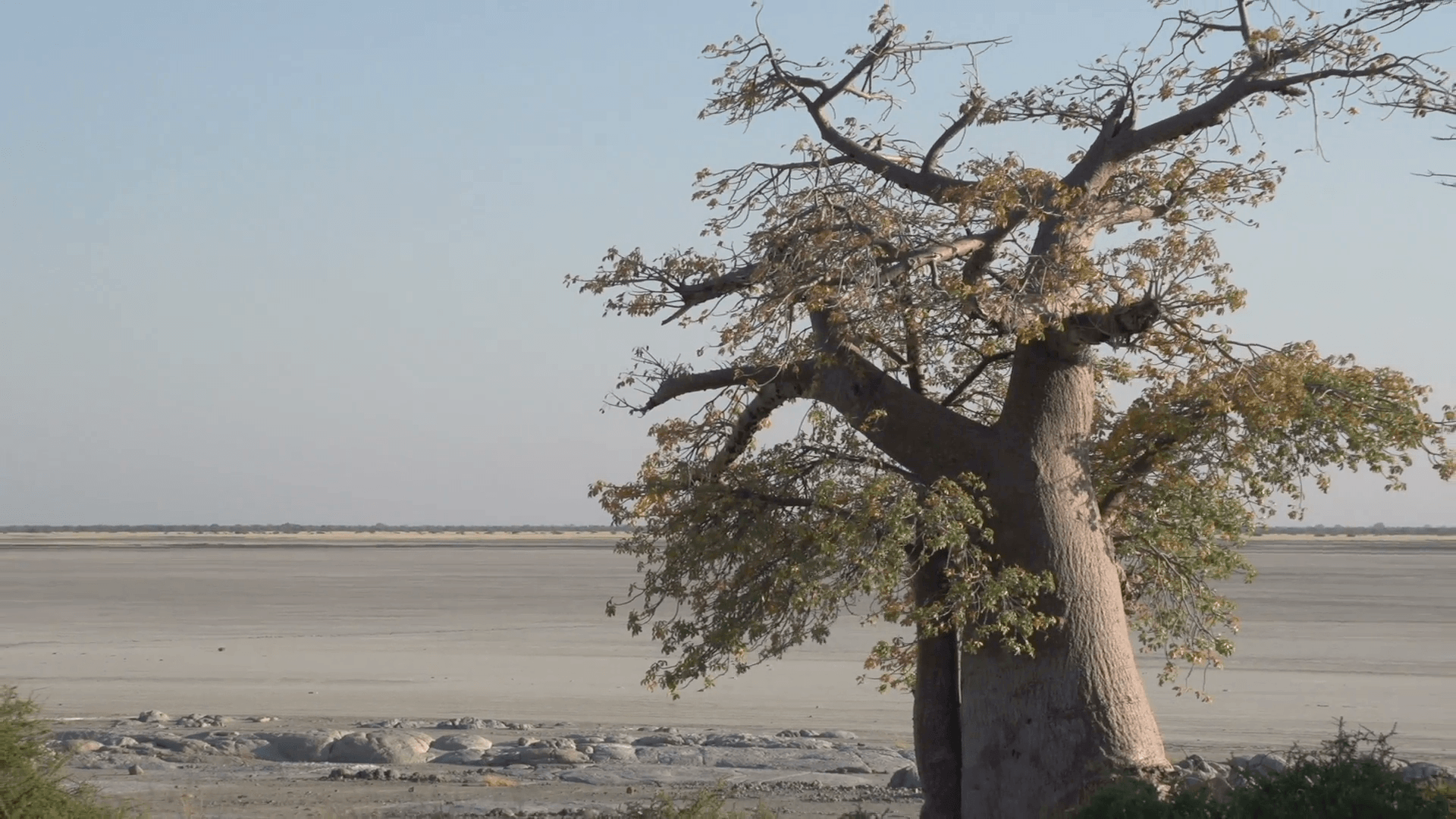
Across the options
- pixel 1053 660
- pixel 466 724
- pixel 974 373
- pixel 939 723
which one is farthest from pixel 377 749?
pixel 1053 660

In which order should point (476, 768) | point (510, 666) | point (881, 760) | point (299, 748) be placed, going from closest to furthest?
point (476, 768), point (881, 760), point (299, 748), point (510, 666)

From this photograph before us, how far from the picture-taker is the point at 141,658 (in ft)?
95.6

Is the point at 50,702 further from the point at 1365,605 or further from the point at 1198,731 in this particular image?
the point at 1365,605

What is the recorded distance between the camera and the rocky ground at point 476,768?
504 inches

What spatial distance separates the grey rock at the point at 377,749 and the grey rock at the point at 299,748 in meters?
0.14

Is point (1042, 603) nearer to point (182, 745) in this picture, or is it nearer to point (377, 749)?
point (377, 749)

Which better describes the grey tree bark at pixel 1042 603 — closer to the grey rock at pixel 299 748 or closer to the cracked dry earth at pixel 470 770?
the cracked dry earth at pixel 470 770

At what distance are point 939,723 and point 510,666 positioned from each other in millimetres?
18414

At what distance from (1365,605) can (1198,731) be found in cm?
2637

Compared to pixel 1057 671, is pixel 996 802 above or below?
below

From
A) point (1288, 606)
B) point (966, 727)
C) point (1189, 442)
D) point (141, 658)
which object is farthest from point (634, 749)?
point (1288, 606)

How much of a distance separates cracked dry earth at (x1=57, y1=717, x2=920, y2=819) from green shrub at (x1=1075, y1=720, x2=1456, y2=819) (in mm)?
5317

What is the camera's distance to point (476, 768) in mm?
15547

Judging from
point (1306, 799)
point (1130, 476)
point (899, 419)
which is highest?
point (899, 419)
